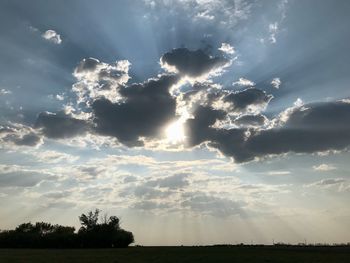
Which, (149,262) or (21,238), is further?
(21,238)

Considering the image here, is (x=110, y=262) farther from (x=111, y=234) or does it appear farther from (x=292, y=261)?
(x=111, y=234)

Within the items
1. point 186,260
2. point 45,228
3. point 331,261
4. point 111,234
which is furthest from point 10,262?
point 45,228

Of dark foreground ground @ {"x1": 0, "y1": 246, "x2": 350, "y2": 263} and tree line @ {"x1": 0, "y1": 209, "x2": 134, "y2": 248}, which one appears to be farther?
tree line @ {"x1": 0, "y1": 209, "x2": 134, "y2": 248}

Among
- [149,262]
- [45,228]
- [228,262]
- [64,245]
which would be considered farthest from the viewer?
[45,228]

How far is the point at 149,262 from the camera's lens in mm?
62312

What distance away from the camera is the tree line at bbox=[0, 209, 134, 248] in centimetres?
14838

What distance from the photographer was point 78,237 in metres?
150

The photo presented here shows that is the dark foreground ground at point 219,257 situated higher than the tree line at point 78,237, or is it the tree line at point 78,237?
the tree line at point 78,237

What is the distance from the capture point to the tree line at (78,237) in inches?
5842

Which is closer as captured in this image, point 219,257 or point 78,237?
point 219,257

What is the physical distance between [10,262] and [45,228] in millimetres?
110341

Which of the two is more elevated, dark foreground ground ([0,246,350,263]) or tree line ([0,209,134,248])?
tree line ([0,209,134,248])

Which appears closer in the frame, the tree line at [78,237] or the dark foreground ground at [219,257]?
the dark foreground ground at [219,257]

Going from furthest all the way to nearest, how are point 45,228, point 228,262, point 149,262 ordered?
point 45,228
point 149,262
point 228,262
